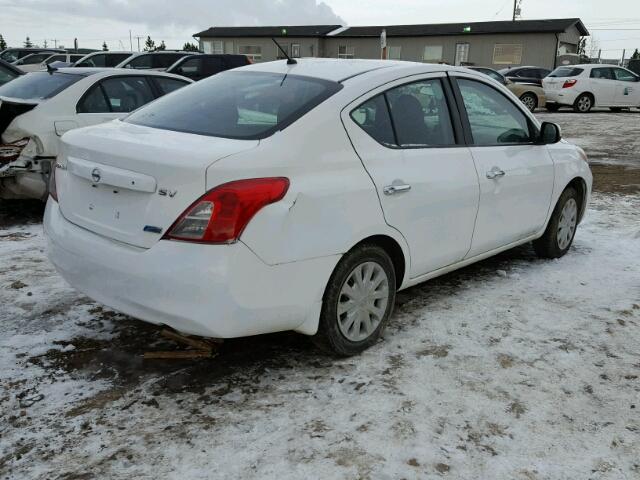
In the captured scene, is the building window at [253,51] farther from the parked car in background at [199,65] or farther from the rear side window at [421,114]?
the rear side window at [421,114]

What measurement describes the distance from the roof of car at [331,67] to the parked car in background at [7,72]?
816 cm

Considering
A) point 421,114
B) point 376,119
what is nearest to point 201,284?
point 376,119

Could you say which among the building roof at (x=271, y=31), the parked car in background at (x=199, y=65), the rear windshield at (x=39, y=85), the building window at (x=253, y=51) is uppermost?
the building roof at (x=271, y=31)

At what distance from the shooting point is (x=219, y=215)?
106 inches

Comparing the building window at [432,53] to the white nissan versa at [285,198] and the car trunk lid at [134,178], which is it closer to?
the white nissan versa at [285,198]

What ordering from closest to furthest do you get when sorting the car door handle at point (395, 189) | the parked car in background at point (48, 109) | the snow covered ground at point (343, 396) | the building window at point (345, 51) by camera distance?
the snow covered ground at point (343, 396) < the car door handle at point (395, 189) < the parked car in background at point (48, 109) < the building window at point (345, 51)

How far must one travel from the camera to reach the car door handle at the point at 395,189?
3.33 metres

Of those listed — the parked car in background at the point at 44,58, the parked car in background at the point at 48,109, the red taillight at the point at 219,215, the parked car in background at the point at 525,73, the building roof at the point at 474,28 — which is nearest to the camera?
the red taillight at the point at 219,215

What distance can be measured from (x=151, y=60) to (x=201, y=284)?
14921mm

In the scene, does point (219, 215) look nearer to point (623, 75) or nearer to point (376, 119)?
point (376, 119)

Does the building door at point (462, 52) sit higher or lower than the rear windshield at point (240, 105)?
higher

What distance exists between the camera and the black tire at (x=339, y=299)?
3170 mm

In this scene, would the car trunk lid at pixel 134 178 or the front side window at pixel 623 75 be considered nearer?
the car trunk lid at pixel 134 178

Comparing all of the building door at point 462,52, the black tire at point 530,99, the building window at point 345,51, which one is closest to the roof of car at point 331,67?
the black tire at point 530,99
